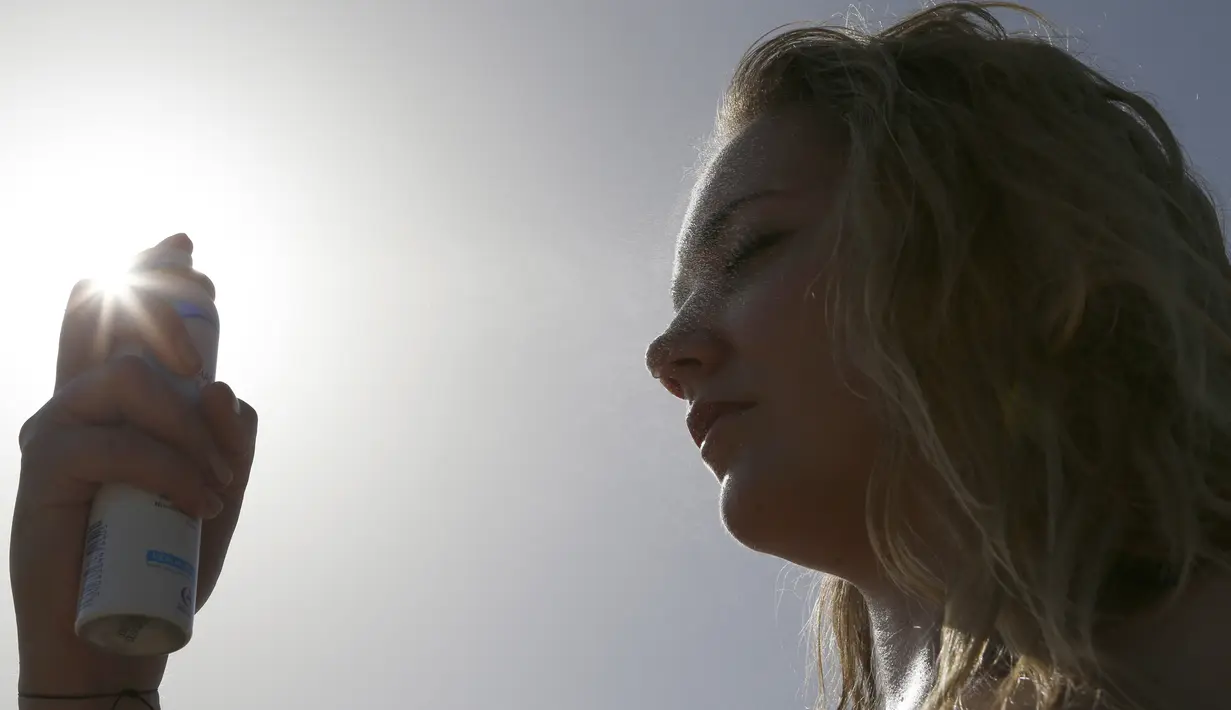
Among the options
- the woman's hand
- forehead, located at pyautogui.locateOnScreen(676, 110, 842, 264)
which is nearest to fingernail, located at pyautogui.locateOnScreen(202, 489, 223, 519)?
the woman's hand

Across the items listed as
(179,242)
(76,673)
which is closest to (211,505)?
(76,673)

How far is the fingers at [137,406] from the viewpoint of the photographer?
1455 mm

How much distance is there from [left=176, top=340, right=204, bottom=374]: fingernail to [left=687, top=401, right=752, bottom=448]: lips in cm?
83

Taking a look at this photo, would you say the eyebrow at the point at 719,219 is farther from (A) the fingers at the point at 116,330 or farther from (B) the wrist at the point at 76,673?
(B) the wrist at the point at 76,673

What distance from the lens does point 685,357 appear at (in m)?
1.76

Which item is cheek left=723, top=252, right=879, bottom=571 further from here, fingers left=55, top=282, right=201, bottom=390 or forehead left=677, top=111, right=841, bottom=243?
fingers left=55, top=282, right=201, bottom=390

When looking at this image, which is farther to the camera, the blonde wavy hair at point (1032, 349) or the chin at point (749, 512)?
the chin at point (749, 512)

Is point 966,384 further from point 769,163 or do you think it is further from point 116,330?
point 116,330

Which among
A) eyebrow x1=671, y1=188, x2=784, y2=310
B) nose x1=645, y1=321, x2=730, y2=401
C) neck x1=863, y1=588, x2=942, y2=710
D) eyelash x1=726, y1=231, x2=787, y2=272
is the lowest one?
neck x1=863, y1=588, x2=942, y2=710

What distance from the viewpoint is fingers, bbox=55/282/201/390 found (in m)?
1.58

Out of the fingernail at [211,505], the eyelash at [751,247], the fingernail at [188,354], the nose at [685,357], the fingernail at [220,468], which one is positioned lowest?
the fingernail at [211,505]

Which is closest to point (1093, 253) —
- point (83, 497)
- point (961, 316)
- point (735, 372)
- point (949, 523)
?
point (961, 316)

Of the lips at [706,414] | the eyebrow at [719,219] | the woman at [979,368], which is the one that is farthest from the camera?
the eyebrow at [719,219]

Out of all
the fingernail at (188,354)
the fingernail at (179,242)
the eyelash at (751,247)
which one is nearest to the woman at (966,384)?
the eyelash at (751,247)
